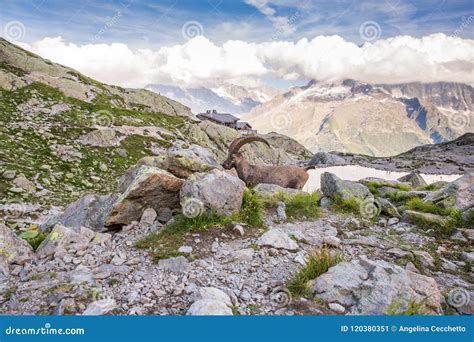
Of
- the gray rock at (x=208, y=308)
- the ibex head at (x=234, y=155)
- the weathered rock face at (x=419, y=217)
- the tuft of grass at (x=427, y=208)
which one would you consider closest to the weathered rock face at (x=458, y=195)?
the tuft of grass at (x=427, y=208)

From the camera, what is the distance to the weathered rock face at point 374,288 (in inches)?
229

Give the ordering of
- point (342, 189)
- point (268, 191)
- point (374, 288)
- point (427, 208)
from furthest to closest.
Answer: point (268, 191) → point (342, 189) → point (427, 208) → point (374, 288)

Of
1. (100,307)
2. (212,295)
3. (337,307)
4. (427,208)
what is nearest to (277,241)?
(337,307)

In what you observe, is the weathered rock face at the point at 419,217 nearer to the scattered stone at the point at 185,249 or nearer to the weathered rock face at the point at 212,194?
the weathered rock face at the point at 212,194

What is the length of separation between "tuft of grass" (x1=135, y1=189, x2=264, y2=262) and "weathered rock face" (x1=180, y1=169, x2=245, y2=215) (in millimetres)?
238

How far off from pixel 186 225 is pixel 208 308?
3.63 m

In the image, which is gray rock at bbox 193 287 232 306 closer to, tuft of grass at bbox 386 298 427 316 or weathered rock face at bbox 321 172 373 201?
tuft of grass at bbox 386 298 427 316

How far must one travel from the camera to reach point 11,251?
7.71m

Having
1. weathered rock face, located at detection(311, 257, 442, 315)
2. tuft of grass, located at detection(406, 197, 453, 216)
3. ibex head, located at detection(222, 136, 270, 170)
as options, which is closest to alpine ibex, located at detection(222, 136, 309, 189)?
ibex head, located at detection(222, 136, 270, 170)

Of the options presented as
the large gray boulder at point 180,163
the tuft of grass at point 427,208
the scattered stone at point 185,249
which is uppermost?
the large gray boulder at point 180,163

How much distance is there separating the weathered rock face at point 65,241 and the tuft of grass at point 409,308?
7.07 m

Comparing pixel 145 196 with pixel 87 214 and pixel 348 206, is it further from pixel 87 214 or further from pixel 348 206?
pixel 348 206

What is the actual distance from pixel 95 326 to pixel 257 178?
41.3 feet

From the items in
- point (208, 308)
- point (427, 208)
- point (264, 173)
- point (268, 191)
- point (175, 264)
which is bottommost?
point (208, 308)
